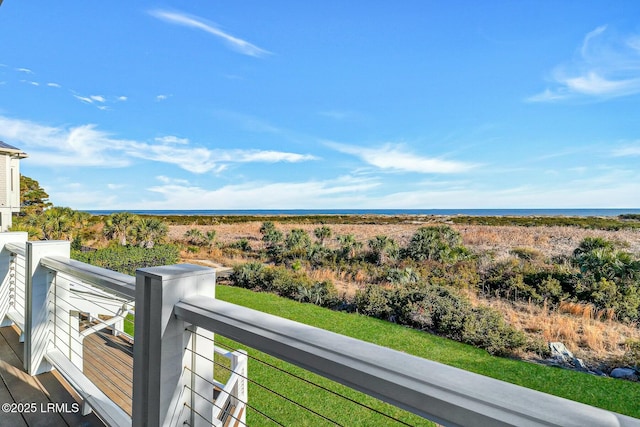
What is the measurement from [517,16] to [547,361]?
7.69 meters

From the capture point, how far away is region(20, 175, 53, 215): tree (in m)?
19.8

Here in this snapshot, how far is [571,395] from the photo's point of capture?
142 inches

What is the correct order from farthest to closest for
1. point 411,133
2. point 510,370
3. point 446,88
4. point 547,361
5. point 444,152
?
point 444,152 → point 411,133 → point 446,88 → point 547,361 → point 510,370

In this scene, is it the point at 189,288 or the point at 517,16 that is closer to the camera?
the point at 189,288

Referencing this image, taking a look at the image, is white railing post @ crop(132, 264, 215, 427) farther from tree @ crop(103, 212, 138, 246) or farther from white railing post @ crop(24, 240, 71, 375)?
tree @ crop(103, 212, 138, 246)

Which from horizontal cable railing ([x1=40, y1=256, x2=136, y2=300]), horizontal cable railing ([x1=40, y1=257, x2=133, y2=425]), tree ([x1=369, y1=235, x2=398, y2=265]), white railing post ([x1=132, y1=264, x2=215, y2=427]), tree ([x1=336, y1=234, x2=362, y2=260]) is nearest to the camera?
white railing post ([x1=132, y1=264, x2=215, y2=427])

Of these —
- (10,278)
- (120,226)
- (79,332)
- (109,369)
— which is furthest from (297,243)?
(79,332)

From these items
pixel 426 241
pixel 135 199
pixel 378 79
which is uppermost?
pixel 378 79

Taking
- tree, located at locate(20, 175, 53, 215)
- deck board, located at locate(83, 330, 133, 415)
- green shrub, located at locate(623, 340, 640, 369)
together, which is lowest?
green shrub, located at locate(623, 340, 640, 369)

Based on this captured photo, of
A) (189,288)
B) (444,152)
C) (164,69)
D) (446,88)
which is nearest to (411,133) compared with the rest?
(444,152)

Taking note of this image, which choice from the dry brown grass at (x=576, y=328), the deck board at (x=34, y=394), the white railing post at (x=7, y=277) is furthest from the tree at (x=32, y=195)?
the dry brown grass at (x=576, y=328)

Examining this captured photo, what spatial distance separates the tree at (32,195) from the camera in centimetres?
1977

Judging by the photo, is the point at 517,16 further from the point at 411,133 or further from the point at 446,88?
the point at 411,133

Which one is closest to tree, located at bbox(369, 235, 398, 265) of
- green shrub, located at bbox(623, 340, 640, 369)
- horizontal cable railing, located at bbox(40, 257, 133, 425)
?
green shrub, located at bbox(623, 340, 640, 369)
